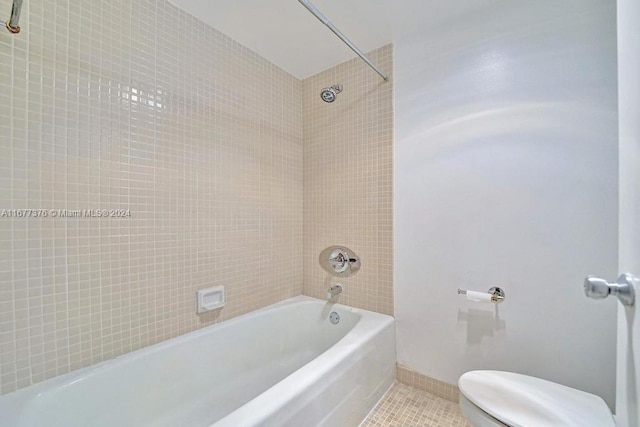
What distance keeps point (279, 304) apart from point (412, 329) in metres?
0.94

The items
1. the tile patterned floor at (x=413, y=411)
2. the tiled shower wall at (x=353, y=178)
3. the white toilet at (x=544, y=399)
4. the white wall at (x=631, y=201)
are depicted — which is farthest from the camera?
the tiled shower wall at (x=353, y=178)

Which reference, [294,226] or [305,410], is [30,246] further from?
[294,226]

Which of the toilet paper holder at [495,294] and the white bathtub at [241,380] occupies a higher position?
the toilet paper holder at [495,294]

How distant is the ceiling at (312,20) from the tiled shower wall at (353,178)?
0.19 meters

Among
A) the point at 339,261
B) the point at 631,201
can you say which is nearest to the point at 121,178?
the point at 339,261

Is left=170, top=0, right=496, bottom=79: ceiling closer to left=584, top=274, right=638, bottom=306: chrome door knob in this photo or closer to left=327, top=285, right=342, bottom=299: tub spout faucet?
left=584, top=274, right=638, bottom=306: chrome door knob

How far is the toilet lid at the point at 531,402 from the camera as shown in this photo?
902 mm

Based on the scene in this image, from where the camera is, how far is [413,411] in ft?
4.81

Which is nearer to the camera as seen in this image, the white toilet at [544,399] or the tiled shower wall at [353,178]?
the white toilet at [544,399]

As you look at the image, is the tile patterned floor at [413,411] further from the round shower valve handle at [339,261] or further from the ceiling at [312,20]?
the ceiling at [312,20]

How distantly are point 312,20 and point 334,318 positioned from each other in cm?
192

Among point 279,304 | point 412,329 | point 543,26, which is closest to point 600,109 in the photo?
point 543,26

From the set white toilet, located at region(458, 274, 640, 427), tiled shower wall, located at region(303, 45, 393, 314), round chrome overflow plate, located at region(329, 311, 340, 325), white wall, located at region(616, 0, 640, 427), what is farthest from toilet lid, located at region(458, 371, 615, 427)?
round chrome overflow plate, located at region(329, 311, 340, 325)

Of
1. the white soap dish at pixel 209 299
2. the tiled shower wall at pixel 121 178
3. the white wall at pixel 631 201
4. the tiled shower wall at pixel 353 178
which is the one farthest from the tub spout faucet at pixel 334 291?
the white wall at pixel 631 201
